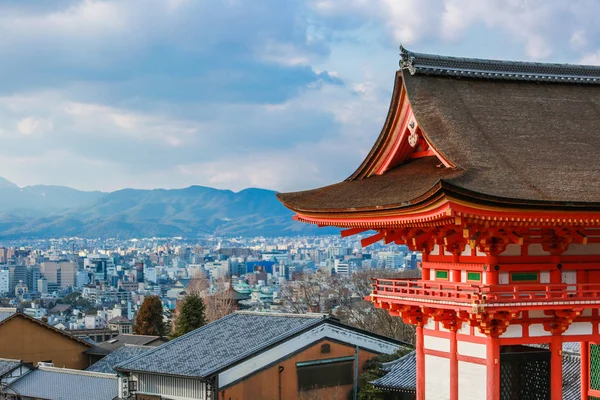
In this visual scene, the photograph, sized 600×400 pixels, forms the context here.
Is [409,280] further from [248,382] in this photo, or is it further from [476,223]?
[248,382]

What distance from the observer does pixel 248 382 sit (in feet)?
91.7

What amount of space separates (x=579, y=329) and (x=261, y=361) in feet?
51.5

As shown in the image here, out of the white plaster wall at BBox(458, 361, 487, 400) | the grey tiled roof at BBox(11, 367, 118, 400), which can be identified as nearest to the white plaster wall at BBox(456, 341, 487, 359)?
the white plaster wall at BBox(458, 361, 487, 400)

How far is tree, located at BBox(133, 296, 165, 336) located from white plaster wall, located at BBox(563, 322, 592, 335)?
40.8 metres

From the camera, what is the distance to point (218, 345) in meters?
29.8

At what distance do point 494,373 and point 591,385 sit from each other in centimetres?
278

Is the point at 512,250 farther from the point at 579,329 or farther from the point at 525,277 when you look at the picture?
the point at 579,329

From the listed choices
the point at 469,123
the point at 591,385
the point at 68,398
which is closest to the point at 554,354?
the point at 591,385

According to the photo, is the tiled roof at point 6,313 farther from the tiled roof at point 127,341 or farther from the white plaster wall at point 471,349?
the white plaster wall at point 471,349

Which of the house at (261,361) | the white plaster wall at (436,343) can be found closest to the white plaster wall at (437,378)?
the white plaster wall at (436,343)

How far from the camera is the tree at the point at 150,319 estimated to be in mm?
52500

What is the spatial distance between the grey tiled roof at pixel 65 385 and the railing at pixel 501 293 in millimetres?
19034

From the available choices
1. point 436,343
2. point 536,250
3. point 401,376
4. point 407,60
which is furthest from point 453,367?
point 401,376

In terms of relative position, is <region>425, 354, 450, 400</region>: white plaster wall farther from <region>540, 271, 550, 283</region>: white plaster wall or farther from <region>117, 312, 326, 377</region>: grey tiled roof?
<region>117, 312, 326, 377</region>: grey tiled roof
